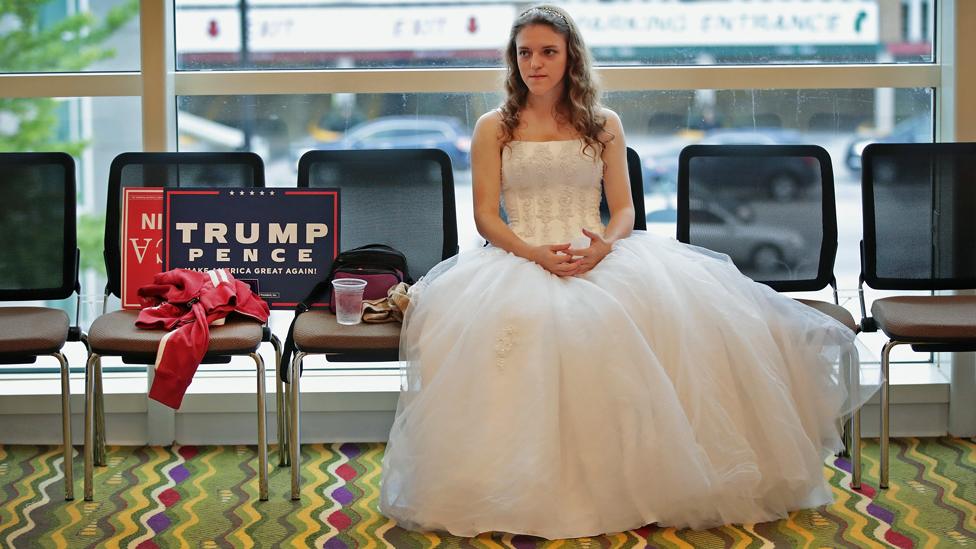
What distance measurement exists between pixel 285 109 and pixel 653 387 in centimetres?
188

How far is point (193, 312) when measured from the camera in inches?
134

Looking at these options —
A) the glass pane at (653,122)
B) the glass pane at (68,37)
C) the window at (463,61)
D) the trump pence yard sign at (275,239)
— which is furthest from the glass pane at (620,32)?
the trump pence yard sign at (275,239)

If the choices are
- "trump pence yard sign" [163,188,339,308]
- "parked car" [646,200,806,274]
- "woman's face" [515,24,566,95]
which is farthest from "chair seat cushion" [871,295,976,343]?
"trump pence yard sign" [163,188,339,308]

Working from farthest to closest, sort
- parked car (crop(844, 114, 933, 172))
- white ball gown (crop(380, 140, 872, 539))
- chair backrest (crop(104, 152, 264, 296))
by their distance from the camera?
parked car (crop(844, 114, 933, 172)) → chair backrest (crop(104, 152, 264, 296)) → white ball gown (crop(380, 140, 872, 539))

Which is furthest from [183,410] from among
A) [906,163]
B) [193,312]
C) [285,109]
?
[906,163]

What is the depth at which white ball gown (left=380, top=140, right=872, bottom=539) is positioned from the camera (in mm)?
3002

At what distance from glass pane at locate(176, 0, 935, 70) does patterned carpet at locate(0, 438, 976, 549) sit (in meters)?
1.44

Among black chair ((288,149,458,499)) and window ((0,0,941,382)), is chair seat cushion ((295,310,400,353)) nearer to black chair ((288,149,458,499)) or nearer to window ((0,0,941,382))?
black chair ((288,149,458,499))

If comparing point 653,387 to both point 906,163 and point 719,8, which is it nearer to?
point 906,163

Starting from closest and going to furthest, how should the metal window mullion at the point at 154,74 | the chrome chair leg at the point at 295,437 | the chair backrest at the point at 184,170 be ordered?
the chrome chair leg at the point at 295,437, the chair backrest at the point at 184,170, the metal window mullion at the point at 154,74

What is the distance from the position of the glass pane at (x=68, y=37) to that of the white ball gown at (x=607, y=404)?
1.68m

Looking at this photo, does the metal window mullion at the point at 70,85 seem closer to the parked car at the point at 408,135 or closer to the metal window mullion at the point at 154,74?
the metal window mullion at the point at 154,74

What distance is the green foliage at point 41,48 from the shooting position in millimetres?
4168

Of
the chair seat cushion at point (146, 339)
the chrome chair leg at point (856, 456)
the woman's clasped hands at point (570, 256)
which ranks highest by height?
the woman's clasped hands at point (570, 256)
